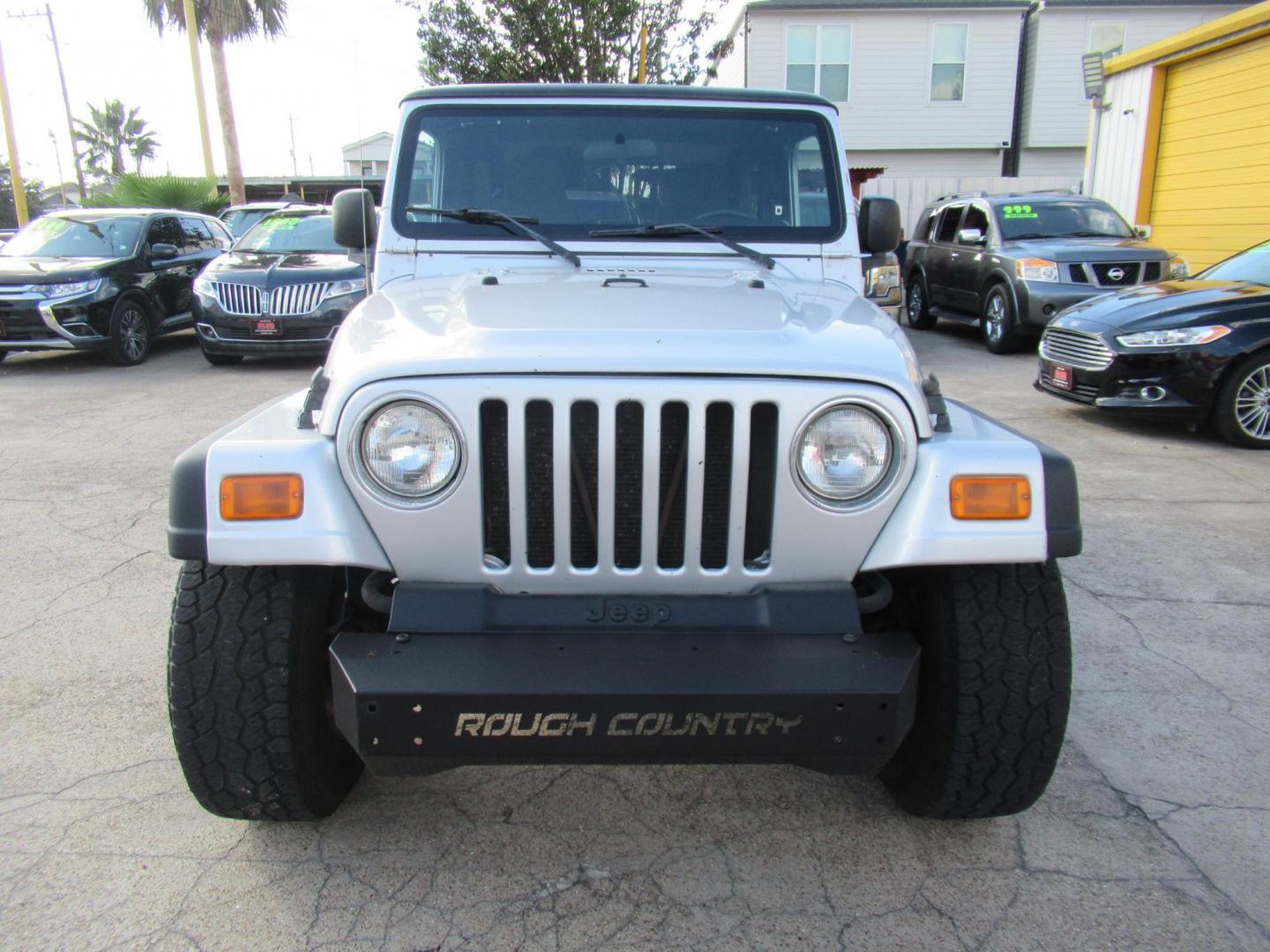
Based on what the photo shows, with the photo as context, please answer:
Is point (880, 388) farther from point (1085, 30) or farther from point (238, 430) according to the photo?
point (1085, 30)

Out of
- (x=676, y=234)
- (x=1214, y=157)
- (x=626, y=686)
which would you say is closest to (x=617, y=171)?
(x=676, y=234)

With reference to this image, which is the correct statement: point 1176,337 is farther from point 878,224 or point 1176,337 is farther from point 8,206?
point 8,206

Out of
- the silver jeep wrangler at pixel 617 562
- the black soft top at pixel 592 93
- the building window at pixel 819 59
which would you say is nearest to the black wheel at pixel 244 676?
the silver jeep wrangler at pixel 617 562

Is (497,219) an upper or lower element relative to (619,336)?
upper

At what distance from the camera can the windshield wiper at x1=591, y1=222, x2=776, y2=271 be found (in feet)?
10.3

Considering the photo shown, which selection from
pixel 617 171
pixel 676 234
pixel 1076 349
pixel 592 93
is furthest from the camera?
pixel 1076 349

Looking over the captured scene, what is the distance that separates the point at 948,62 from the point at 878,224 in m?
20.4

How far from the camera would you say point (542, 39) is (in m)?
15.2

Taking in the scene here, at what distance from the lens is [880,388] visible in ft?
6.73

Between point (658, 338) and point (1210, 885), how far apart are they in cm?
181

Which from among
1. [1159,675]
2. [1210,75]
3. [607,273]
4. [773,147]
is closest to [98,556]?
[607,273]

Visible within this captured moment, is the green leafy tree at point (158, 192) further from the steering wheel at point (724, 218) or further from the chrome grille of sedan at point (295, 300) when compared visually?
the steering wheel at point (724, 218)

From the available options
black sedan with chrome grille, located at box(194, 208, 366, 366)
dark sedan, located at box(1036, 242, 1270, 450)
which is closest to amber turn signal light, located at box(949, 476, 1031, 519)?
dark sedan, located at box(1036, 242, 1270, 450)

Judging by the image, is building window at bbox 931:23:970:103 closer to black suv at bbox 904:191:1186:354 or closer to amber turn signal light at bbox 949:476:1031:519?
black suv at bbox 904:191:1186:354
